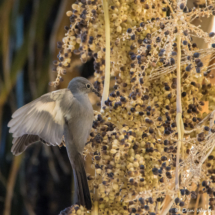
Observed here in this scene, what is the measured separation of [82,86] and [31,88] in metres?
0.71

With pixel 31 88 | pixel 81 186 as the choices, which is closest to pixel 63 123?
pixel 81 186

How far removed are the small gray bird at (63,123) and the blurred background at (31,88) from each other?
0.56 m

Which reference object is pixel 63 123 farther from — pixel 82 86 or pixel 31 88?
pixel 31 88

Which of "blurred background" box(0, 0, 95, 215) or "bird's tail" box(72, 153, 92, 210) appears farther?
"blurred background" box(0, 0, 95, 215)

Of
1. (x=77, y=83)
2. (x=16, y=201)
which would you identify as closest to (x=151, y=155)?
(x=77, y=83)

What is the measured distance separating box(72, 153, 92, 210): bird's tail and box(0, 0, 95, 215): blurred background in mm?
606

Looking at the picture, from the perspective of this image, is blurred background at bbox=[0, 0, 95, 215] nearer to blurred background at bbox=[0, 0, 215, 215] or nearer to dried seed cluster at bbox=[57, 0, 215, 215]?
blurred background at bbox=[0, 0, 215, 215]

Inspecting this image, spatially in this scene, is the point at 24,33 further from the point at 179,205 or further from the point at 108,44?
the point at 179,205

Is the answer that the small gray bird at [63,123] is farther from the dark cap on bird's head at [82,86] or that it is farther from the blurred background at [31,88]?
the blurred background at [31,88]

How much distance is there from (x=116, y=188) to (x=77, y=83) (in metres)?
0.31

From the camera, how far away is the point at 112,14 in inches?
27.4

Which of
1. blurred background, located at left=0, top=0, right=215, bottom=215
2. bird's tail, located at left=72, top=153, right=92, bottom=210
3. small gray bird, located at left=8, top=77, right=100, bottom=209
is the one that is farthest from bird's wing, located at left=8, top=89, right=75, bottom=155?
blurred background, located at left=0, top=0, right=215, bottom=215

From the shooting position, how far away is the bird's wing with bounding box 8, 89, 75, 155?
0.67m

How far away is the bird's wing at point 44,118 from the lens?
673mm
